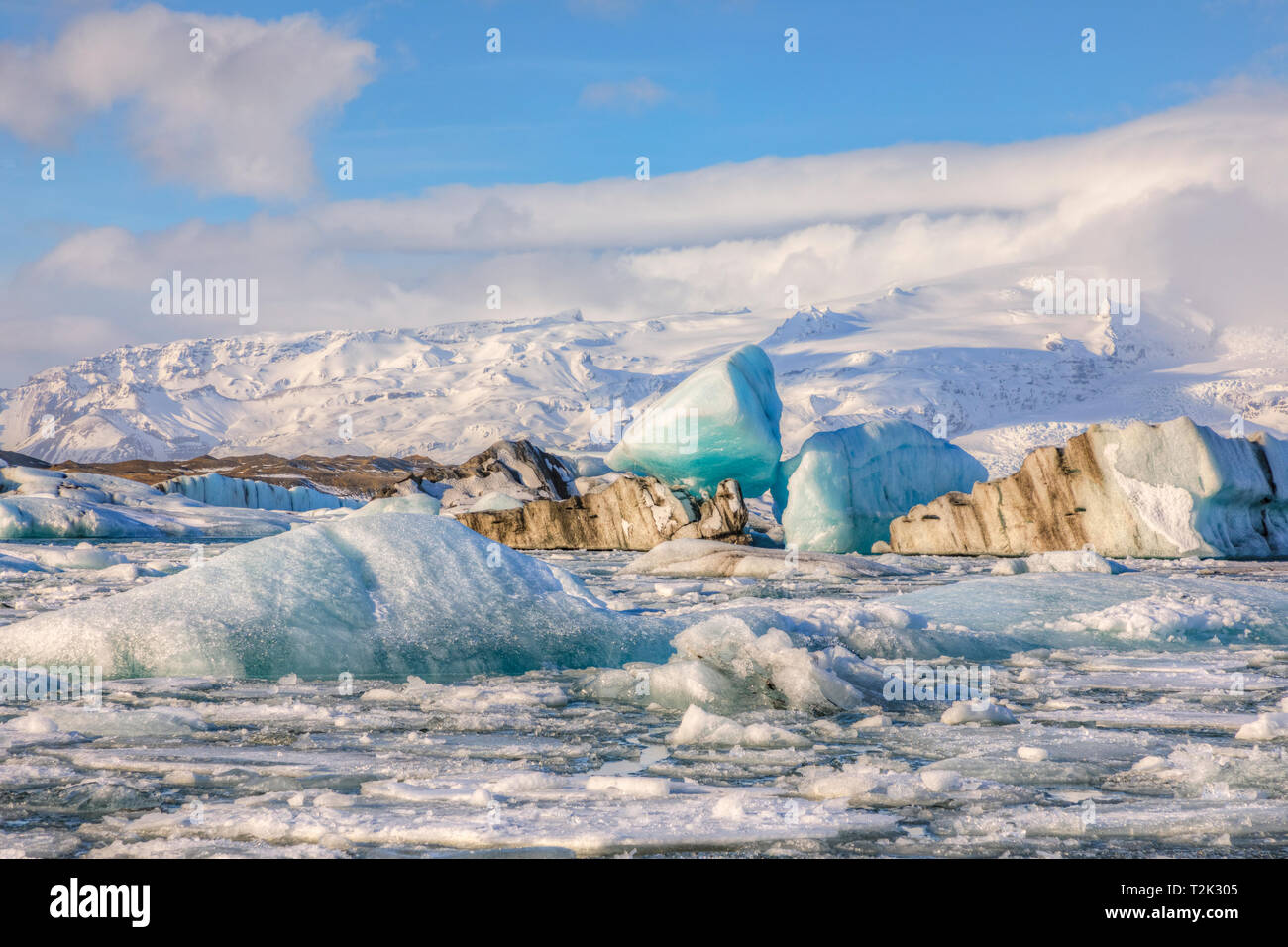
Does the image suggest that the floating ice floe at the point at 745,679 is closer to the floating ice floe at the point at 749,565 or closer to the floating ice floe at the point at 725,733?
the floating ice floe at the point at 725,733

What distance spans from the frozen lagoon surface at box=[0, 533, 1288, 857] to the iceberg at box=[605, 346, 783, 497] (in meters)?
17.7

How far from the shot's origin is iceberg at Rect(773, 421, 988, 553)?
26.2 meters

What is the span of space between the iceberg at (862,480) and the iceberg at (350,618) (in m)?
18.5

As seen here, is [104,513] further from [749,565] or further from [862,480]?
[749,565]

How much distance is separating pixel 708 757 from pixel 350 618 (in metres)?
Result: 3.40

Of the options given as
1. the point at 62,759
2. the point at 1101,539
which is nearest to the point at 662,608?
the point at 62,759

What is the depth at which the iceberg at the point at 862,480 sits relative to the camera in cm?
2619

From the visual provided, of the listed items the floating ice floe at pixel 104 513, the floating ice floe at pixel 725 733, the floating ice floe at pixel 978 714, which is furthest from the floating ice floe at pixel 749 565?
the floating ice floe at pixel 104 513

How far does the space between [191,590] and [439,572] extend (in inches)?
66.7

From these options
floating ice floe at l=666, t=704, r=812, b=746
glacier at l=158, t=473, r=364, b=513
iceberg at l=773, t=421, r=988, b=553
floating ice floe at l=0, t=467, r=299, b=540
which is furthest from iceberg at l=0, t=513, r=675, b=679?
glacier at l=158, t=473, r=364, b=513

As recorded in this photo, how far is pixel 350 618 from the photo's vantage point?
7117 millimetres

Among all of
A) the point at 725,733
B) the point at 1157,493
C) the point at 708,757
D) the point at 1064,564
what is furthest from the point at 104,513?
the point at 708,757
